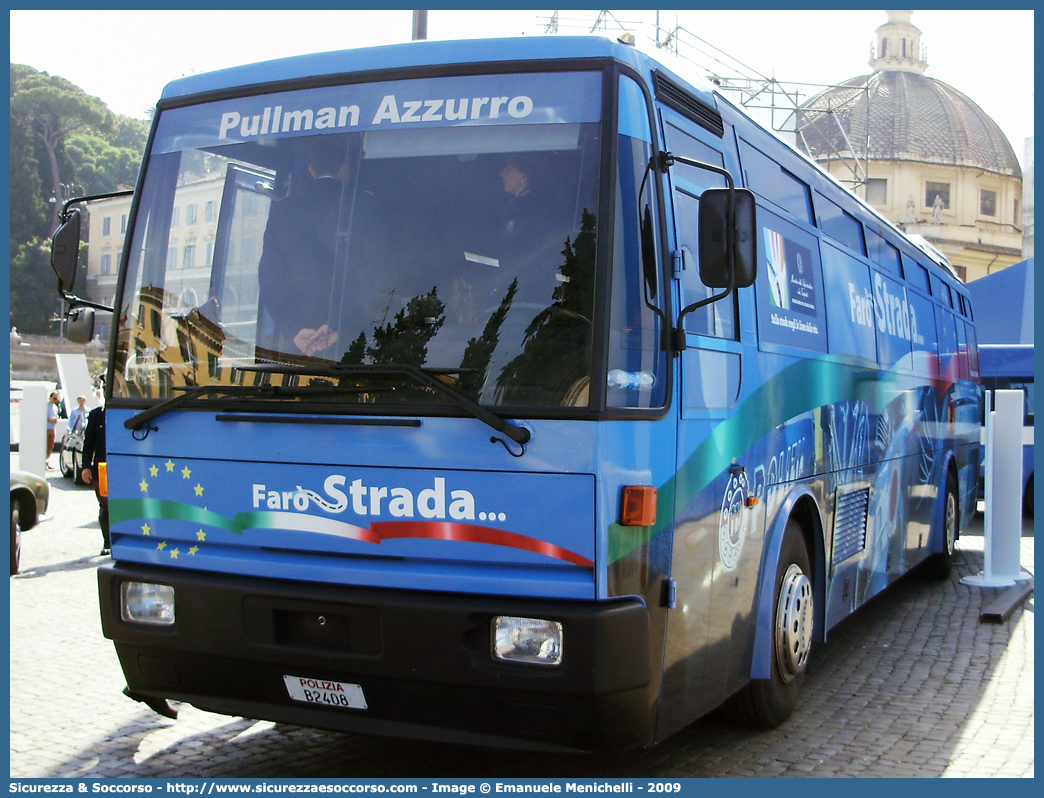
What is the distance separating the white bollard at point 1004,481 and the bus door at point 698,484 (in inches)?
251

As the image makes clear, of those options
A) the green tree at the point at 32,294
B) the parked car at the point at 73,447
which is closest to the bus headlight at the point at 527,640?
the parked car at the point at 73,447

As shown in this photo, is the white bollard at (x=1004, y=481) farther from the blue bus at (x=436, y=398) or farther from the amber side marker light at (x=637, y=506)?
the amber side marker light at (x=637, y=506)

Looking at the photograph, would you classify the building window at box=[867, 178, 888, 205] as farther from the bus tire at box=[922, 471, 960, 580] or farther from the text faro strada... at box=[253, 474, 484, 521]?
the text faro strada... at box=[253, 474, 484, 521]

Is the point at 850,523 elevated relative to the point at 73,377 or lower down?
lower down

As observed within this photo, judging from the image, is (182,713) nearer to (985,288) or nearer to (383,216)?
(383,216)

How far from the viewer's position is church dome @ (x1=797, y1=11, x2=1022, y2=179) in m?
82.4

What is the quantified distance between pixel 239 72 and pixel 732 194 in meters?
2.22

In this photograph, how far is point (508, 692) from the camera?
4074mm

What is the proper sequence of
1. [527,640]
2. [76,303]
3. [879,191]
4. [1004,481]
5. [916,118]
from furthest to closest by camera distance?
1. [916,118]
2. [879,191]
3. [1004,481]
4. [76,303]
5. [527,640]

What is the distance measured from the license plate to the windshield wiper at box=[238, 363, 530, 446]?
3.91 feet

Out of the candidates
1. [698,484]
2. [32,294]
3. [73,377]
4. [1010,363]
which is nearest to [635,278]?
[698,484]

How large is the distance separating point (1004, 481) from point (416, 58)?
813cm

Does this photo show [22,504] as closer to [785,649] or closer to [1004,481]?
[785,649]

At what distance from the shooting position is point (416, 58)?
14.7ft
